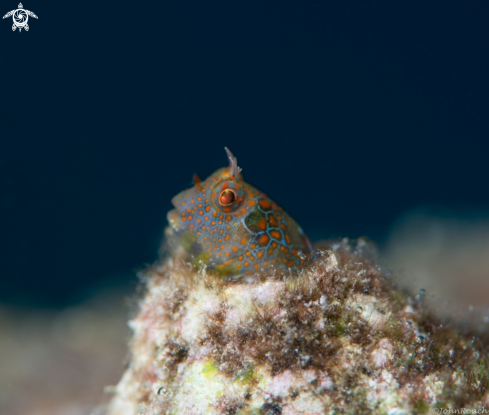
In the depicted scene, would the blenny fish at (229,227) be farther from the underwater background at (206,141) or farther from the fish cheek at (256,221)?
the underwater background at (206,141)

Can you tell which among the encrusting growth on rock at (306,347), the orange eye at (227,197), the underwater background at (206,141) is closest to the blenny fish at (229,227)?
the orange eye at (227,197)

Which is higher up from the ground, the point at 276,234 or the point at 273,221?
the point at 273,221

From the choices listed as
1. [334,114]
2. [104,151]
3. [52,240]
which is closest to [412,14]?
[334,114]

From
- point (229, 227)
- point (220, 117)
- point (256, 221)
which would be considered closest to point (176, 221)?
point (229, 227)

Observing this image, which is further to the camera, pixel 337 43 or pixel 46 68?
pixel 337 43

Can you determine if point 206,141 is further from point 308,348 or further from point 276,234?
point 308,348

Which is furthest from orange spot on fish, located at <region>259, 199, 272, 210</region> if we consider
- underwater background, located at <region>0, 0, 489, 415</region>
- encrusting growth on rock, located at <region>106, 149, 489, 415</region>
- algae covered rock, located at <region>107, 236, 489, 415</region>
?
underwater background, located at <region>0, 0, 489, 415</region>

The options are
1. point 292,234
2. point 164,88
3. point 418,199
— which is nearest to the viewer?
point 292,234

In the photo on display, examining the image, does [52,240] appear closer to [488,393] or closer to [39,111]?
[39,111]
